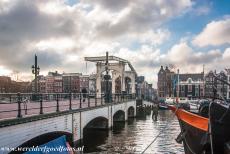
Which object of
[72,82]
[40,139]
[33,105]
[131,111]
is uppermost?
[72,82]

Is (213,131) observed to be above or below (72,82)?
below

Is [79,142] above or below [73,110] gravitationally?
below

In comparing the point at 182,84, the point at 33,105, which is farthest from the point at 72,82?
the point at 33,105

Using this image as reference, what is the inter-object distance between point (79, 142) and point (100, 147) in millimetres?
1643

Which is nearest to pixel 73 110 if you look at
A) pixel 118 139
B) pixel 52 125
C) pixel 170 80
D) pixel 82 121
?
pixel 82 121

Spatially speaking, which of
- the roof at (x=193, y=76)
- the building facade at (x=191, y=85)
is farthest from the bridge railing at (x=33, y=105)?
the roof at (x=193, y=76)

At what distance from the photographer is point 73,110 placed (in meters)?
21.0

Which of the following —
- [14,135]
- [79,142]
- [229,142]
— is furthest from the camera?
[79,142]

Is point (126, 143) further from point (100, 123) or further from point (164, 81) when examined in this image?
point (164, 81)

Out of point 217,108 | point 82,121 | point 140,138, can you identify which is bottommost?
point 140,138

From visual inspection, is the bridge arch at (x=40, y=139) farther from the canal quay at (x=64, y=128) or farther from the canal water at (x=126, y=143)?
the canal water at (x=126, y=143)

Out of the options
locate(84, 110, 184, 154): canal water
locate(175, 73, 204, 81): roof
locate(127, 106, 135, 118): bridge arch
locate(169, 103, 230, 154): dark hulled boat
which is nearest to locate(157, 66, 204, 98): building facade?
locate(175, 73, 204, 81): roof

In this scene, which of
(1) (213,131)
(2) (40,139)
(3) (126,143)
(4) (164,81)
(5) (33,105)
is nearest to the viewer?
(1) (213,131)

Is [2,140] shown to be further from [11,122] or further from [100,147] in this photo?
[100,147]
